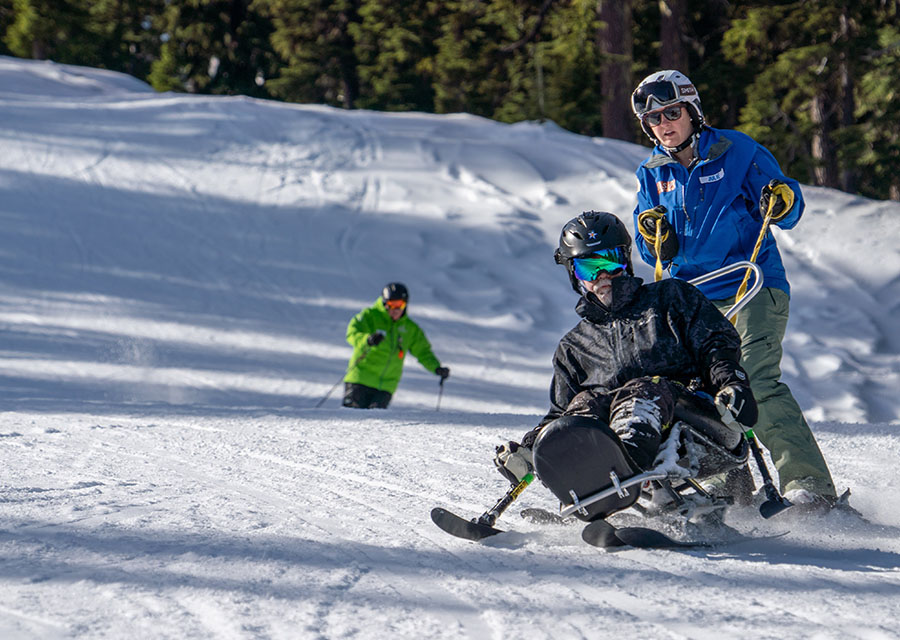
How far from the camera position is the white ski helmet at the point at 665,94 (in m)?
4.07

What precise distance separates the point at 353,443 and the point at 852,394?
6940 millimetres

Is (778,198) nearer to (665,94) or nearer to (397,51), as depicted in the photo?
(665,94)

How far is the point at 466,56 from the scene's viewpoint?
24.0 m

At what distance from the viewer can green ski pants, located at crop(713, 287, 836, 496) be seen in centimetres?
388

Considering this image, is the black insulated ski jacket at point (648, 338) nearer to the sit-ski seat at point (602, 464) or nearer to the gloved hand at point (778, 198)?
Result: the sit-ski seat at point (602, 464)

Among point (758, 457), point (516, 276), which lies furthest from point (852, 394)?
point (758, 457)

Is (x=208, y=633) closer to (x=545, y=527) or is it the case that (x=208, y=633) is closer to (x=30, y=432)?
(x=545, y=527)

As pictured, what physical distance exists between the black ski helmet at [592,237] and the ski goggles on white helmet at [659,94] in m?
0.67

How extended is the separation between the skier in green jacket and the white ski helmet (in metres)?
5.26

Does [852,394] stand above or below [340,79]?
below

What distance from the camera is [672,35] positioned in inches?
770

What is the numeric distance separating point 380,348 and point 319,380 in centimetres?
238

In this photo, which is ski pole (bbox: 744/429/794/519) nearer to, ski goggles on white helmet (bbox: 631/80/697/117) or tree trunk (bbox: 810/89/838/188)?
ski goggles on white helmet (bbox: 631/80/697/117)

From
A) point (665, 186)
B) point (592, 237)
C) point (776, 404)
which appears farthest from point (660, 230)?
point (776, 404)
